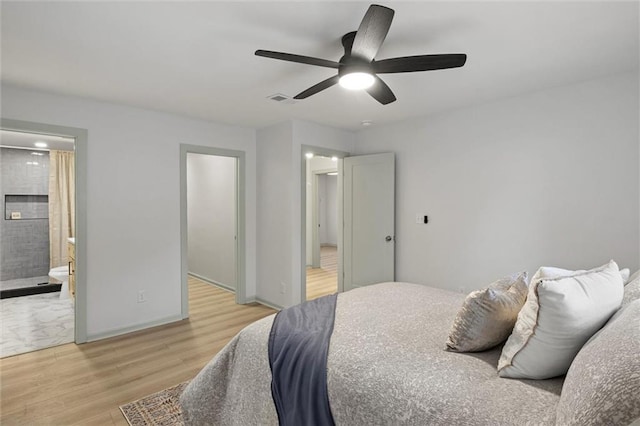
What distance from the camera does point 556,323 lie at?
1215 mm

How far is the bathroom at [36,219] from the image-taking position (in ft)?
16.5

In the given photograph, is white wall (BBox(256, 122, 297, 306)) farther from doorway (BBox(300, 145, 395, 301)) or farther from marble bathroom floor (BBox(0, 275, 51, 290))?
marble bathroom floor (BBox(0, 275, 51, 290))

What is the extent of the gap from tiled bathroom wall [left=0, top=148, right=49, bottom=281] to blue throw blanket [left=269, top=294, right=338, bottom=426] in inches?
235

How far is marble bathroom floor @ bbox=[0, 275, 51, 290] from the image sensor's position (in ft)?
17.1

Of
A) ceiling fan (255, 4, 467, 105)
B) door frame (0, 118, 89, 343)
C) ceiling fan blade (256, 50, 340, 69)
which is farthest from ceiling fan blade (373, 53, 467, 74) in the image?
door frame (0, 118, 89, 343)

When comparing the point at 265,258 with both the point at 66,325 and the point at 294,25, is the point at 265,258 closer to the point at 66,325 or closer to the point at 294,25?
the point at 66,325

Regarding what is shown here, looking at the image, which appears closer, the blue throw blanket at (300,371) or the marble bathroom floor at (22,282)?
the blue throw blanket at (300,371)

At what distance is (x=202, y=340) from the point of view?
11.4 ft

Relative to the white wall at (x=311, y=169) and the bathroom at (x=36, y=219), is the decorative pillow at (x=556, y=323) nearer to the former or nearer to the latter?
the bathroom at (x=36, y=219)

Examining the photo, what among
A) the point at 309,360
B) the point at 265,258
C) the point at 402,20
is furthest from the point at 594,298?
the point at 265,258

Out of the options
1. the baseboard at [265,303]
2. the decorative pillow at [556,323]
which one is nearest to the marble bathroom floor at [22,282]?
the baseboard at [265,303]

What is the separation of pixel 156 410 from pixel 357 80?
2.56m

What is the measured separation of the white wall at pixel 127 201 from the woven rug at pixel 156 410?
5.03 ft

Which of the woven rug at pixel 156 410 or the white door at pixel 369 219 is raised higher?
the white door at pixel 369 219
